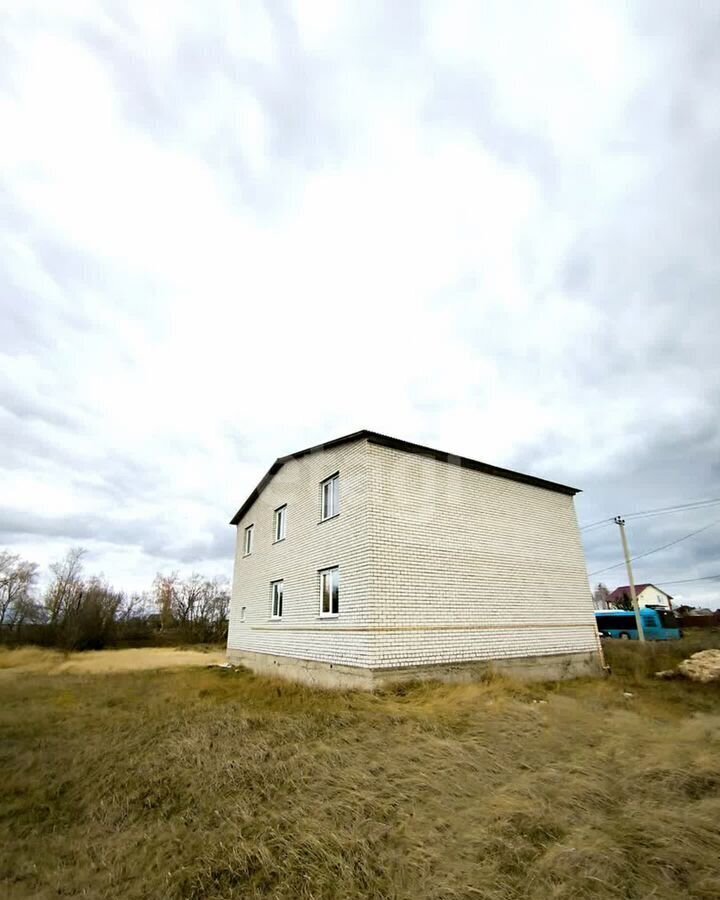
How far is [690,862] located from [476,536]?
31.7ft

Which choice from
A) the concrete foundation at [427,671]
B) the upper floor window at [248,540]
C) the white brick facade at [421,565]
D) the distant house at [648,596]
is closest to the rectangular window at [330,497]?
the white brick facade at [421,565]

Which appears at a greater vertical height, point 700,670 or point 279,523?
point 279,523

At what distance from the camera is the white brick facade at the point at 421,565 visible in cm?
1068

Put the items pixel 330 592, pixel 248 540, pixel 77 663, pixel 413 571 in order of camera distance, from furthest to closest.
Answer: pixel 77 663 < pixel 248 540 < pixel 330 592 < pixel 413 571

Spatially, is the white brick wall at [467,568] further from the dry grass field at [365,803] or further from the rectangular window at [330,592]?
the dry grass field at [365,803]

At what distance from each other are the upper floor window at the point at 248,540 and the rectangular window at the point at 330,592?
7.73m

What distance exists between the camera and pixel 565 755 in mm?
5812

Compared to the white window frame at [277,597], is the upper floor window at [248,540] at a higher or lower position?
higher

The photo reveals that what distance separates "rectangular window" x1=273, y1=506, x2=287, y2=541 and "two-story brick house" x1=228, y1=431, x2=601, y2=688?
0.04 metres

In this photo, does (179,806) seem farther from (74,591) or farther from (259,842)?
(74,591)

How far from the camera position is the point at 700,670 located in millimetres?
12727

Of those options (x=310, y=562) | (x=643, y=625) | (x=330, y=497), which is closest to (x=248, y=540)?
(x=310, y=562)

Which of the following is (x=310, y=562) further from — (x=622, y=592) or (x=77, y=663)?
(x=622, y=592)

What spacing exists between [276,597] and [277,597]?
89 mm
